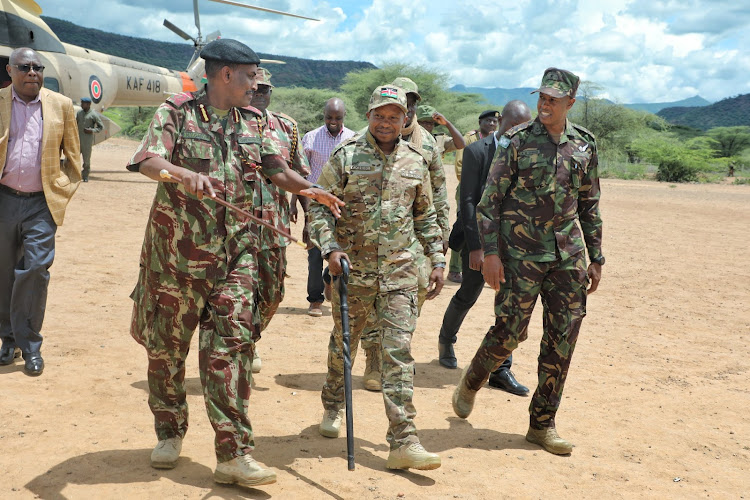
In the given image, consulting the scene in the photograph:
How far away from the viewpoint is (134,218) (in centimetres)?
1498

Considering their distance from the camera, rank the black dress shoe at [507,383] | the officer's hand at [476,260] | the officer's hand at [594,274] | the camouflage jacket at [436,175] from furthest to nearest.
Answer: the black dress shoe at [507,383] < the officer's hand at [476,260] < the camouflage jacket at [436,175] < the officer's hand at [594,274]

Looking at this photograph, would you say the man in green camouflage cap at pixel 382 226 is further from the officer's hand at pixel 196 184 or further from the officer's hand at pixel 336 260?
the officer's hand at pixel 196 184

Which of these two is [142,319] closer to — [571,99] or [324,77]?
[571,99]

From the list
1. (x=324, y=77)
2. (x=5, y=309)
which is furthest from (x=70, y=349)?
(x=324, y=77)

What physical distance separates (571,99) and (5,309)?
4539 millimetres

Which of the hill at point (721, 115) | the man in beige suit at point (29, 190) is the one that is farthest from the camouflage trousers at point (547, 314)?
the hill at point (721, 115)

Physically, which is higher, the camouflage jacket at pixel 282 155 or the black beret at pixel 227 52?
the black beret at pixel 227 52

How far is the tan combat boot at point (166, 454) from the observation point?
4199mm

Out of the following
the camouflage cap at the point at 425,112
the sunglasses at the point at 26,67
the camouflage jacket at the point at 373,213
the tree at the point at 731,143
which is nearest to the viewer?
the camouflage jacket at the point at 373,213

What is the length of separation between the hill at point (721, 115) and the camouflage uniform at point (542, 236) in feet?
442

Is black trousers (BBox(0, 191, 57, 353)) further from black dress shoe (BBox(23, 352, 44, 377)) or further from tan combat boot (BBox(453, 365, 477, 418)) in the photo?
tan combat boot (BBox(453, 365, 477, 418))

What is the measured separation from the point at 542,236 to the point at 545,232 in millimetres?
31

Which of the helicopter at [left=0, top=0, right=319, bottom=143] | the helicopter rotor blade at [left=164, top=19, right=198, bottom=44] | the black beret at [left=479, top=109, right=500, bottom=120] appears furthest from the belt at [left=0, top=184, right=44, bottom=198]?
the helicopter rotor blade at [left=164, top=19, right=198, bottom=44]

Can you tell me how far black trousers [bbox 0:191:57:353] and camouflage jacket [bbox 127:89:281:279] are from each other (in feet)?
7.24
